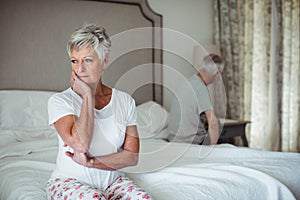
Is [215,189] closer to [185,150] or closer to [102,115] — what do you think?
[102,115]

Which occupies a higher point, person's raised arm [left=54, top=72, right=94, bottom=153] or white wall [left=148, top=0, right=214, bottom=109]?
white wall [left=148, top=0, right=214, bottom=109]

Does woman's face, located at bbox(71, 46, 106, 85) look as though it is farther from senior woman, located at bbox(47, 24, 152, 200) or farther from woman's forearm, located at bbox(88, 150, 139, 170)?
woman's forearm, located at bbox(88, 150, 139, 170)

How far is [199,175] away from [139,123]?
1.32 metres

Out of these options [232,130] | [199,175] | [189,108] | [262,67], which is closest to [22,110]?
[189,108]

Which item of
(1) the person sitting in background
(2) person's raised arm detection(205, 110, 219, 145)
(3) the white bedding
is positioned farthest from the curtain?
(3) the white bedding

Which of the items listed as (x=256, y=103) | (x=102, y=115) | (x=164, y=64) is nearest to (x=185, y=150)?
(x=102, y=115)

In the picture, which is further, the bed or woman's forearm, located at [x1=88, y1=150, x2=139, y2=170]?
the bed

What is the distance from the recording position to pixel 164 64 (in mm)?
3807

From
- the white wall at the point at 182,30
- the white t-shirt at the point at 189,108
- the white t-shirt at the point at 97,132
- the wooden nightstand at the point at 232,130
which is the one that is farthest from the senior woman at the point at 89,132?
the white wall at the point at 182,30

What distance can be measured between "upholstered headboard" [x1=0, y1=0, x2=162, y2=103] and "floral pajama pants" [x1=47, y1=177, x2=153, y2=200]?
1354 millimetres

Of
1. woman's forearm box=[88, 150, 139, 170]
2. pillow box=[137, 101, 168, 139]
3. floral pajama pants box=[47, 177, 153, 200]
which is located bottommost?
pillow box=[137, 101, 168, 139]

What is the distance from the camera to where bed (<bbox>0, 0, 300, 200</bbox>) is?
1.65 m

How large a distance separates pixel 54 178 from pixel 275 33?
3164 millimetres

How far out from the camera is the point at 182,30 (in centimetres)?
397
